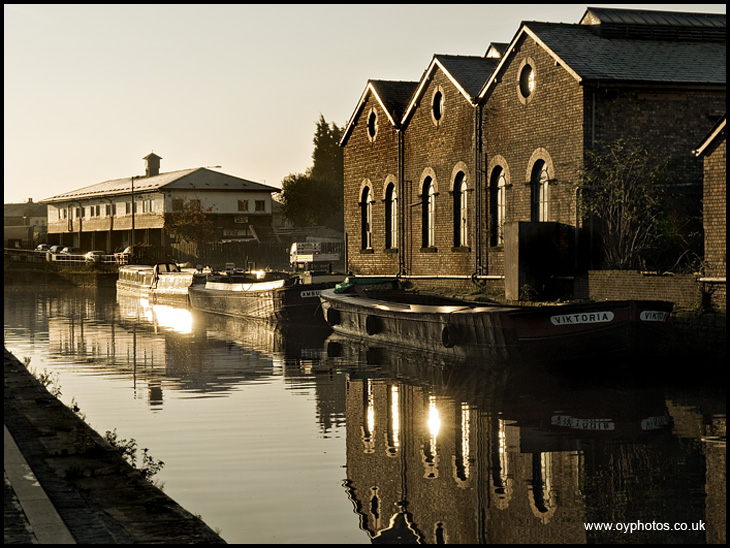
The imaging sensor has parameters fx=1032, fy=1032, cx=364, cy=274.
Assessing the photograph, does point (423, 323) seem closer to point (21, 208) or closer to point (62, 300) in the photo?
point (62, 300)

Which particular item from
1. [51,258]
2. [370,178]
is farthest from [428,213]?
[51,258]

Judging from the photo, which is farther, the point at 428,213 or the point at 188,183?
the point at 188,183

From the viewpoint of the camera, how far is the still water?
27.7 feet

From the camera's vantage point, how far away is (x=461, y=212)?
108 feet

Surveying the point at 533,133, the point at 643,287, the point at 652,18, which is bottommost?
the point at 643,287

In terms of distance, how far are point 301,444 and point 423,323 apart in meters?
9.89

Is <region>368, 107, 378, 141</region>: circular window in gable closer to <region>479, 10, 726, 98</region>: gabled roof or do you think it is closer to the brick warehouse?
the brick warehouse

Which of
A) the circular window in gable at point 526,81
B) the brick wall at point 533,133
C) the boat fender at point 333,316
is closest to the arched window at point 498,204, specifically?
the brick wall at point 533,133

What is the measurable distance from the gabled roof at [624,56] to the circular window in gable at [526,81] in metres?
0.75

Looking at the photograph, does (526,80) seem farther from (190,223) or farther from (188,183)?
(188,183)

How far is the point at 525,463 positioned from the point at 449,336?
9817 millimetres

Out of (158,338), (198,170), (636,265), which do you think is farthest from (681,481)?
(198,170)

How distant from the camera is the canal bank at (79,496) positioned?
6.98 meters

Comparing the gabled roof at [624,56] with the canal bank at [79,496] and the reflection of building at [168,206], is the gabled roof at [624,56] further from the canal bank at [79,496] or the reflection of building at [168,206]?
the reflection of building at [168,206]
